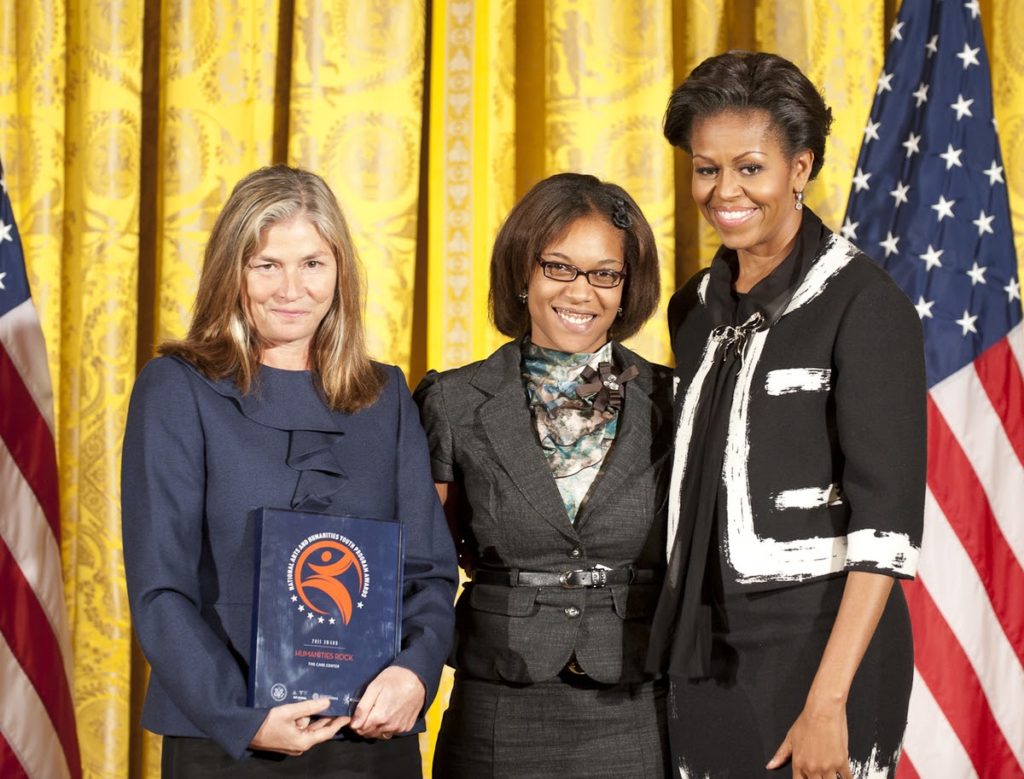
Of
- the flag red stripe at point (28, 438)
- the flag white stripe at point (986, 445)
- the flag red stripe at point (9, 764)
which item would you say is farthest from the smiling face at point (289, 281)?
the flag white stripe at point (986, 445)

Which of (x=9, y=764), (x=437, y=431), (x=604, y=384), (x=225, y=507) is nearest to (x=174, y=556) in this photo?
(x=225, y=507)

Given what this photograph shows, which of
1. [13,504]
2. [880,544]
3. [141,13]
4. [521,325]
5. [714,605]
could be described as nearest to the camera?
[880,544]

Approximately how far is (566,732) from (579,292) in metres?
0.80

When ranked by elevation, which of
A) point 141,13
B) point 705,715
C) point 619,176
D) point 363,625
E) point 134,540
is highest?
point 141,13

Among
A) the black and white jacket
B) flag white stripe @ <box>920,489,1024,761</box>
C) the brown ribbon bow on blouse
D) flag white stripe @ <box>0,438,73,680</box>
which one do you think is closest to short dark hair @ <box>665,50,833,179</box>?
the black and white jacket

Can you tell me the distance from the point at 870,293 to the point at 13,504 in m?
2.11

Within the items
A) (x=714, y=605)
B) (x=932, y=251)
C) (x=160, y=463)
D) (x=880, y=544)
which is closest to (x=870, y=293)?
(x=880, y=544)

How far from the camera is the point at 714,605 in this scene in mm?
2055

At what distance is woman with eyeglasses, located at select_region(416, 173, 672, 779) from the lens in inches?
A: 88.4

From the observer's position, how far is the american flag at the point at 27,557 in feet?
9.93

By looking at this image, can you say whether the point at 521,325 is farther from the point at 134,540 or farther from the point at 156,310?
the point at 156,310

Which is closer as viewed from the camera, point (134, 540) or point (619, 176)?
point (134, 540)

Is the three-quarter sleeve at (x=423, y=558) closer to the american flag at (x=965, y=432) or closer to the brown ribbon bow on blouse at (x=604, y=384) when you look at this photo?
the brown ribbon bow on blouse at (x=604, y=384)

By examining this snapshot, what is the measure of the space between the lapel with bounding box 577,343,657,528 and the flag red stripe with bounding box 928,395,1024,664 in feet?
3.54
